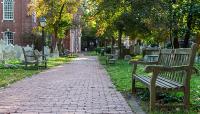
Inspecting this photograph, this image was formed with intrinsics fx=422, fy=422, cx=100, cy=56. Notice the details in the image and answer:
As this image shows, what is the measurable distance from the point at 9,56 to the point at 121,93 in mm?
21893

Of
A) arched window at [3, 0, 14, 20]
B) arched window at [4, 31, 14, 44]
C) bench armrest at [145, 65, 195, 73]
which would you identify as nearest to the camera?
bench armrest at [145, 65, 195, 73]

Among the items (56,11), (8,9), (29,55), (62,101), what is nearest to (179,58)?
(62,101)

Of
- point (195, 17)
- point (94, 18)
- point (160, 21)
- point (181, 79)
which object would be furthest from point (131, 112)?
point (94, 18)

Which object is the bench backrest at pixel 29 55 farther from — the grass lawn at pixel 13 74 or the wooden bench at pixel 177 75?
the wooden bench at pixel 177 75

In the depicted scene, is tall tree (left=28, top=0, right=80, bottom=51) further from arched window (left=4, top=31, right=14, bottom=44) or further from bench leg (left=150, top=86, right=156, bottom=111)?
bench leg (left=150, top=86, right=156, bottom=111)

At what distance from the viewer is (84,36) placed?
10325cm

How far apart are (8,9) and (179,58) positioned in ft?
168

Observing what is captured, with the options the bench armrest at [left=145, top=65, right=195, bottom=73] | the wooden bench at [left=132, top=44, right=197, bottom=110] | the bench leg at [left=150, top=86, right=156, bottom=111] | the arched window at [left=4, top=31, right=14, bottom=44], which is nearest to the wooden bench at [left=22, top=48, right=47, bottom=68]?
the wooden bench at [left=132, top=44, right=197, bottom=110]

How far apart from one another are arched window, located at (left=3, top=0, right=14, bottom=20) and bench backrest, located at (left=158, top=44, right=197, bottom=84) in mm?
49434

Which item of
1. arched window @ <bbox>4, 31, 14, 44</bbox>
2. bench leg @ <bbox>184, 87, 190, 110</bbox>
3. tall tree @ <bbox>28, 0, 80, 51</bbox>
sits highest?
tall tree @ <bbox>28, 0, 80, 51</bbox>

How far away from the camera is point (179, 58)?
28.3ft

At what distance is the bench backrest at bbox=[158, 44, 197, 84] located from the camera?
25.2 ft

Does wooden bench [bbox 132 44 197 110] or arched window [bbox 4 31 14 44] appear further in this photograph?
arched window [bbox 4 31 14 44]

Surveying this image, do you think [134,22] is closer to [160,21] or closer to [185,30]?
[160,21]
